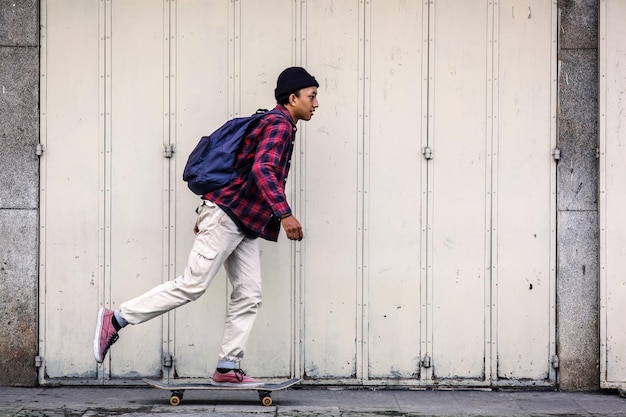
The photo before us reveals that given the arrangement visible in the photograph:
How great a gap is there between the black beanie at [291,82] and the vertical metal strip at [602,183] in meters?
2.04

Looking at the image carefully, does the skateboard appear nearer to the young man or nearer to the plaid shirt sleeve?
the young man

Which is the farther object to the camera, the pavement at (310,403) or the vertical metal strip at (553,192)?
the vertical metal strip at (553,192)

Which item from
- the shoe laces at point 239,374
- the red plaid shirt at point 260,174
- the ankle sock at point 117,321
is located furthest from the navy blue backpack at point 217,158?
the shoe laces at point 239,374

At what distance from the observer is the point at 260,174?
643 cm

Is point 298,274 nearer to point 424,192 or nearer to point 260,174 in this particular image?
point 424,192

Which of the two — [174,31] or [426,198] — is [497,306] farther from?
[174,31]

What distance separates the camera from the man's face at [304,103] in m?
6.78

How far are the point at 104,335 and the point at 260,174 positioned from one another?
1395mm

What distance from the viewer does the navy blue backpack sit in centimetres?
663

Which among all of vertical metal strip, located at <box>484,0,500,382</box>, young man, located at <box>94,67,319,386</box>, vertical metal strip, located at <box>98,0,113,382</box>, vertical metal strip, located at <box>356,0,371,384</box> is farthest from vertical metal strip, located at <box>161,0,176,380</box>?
vertical metal strip, located at <box>484,0,500,382</box>

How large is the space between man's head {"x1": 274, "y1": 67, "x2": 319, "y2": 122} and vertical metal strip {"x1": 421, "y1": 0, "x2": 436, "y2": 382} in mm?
1000

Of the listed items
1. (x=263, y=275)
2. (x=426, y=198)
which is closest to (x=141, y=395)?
(x=263, y=275)

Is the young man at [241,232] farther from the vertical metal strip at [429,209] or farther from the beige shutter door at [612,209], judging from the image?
the beige shutter door at [612,209]

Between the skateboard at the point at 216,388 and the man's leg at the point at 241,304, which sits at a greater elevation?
the man's leg at the point at 241,304
